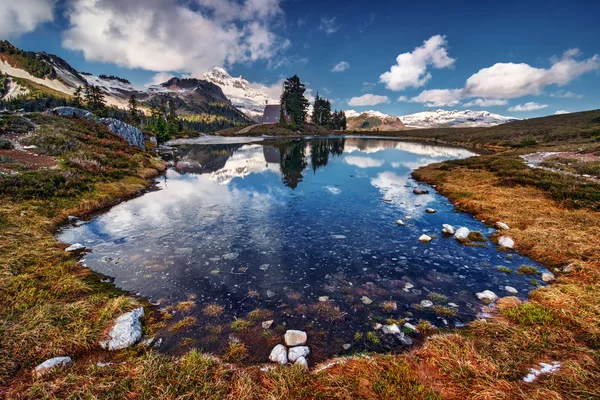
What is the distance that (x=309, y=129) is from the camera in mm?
148875

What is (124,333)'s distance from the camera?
253 inches

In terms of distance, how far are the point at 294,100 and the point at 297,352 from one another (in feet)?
490

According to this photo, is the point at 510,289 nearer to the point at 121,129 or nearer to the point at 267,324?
the point at 267,324

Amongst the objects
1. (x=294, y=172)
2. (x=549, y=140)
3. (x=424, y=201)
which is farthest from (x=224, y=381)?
(x=549, y=140)

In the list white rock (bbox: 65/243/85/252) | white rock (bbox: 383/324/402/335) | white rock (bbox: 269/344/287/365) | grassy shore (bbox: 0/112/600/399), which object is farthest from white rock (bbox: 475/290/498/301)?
white rock (bbox: 65/243/85/252)

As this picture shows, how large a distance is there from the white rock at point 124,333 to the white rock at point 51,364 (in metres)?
0.79

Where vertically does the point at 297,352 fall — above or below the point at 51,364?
below

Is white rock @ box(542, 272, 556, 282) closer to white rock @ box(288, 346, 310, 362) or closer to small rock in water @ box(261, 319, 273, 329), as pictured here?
white rock @ box(288, 346, 310, 362)

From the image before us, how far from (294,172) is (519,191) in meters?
24.4

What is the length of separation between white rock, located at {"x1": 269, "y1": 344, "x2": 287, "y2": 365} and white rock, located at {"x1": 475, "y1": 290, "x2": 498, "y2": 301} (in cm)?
734

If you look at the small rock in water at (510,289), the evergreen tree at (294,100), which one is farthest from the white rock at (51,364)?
the evergreen tree at (294,100)

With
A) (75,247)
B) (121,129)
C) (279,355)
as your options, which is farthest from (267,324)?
(121,129)

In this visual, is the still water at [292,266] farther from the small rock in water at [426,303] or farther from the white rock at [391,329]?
the white rock at [391,329]

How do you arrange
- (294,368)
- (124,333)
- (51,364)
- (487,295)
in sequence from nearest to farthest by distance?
(51,364) → (294,368) → (124,333) → (487,295)
